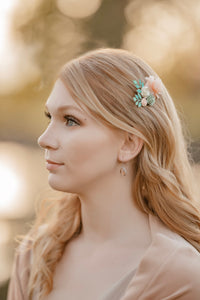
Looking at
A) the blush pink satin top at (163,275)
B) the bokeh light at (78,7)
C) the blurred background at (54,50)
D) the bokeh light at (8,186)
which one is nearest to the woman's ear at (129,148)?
the blush pink satin top at (163,275)

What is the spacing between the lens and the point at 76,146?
2.20 m

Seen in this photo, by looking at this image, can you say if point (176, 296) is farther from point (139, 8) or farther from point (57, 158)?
point (139, 8)

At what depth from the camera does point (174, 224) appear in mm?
2285

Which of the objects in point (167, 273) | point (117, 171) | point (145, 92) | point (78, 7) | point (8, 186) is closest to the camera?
point (167, 273)

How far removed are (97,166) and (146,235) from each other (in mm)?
388

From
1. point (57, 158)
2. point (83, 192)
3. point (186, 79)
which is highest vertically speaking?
point (186, 79)

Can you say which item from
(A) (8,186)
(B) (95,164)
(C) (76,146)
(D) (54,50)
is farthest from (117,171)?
(D) (54,50)

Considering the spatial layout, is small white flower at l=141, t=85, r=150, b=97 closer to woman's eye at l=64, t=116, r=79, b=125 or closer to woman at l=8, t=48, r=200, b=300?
woman at l=8, t=48, r=200, b=300

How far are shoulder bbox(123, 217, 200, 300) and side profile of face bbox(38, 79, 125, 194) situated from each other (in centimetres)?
41

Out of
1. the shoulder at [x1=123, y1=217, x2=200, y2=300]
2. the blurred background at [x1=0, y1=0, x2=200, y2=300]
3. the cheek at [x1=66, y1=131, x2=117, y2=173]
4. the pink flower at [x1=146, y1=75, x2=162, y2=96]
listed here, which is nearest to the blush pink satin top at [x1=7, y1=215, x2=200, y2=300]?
the shoulder at [x1=123, y1=217, x2=200, y2=300]

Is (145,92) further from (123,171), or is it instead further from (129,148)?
(123,171)

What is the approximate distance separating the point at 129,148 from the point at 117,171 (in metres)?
0.12

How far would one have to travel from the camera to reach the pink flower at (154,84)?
227cm

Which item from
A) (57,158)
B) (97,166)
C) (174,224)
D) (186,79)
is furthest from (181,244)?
(186,79)
